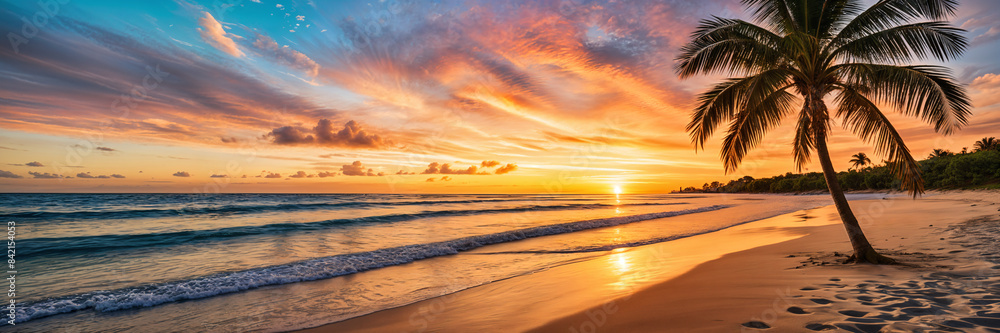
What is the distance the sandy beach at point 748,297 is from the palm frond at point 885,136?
1.61 meters

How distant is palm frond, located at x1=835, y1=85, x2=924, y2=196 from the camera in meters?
7.54

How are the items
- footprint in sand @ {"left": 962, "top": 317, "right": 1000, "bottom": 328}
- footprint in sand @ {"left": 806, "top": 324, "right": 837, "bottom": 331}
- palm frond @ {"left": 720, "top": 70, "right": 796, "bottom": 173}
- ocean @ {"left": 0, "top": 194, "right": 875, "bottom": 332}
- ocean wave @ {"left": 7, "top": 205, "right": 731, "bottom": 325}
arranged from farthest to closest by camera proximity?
palm frond @ {"left": 720, "top": 70, "right": 796, "bottom": 173}, ocean wave @ {"left": 7, "top": 205, "right": 731, "bottom": 325}, ocean @ {"left": 0, "top": 194, "right": 875, "bottom": 332}, footprint in sand @ {"left": 806, "top": 324, "right": 837, "bottom": 331}, footprint in sand @ {"left": 962, "top": 317, "right": 1000, "bottom": 328}

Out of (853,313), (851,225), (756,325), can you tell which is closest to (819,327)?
(756,325)

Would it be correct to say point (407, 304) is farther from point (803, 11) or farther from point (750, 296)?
point (803, 11)

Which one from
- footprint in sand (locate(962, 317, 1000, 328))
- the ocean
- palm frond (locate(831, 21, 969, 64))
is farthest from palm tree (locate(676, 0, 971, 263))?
the ocean

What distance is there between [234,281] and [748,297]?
421 inches

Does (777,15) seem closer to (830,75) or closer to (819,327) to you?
(830,75)

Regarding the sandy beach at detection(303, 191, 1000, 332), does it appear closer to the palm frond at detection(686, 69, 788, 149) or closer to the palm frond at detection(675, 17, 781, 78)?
the palm frond at detection(686, 69, 788, 149)

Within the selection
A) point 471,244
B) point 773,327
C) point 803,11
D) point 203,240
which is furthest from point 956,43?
point 203,240

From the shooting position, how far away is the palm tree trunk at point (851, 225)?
7164mm

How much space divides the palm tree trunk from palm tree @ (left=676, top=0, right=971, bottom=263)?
0.02 m

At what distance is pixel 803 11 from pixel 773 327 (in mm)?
7463

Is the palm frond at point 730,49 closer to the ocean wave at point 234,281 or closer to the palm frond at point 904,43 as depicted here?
the palm frond at point 904,43

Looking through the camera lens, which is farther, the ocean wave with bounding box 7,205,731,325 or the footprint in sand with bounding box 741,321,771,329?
the ocean wave with bounding box 7,205,731,325
